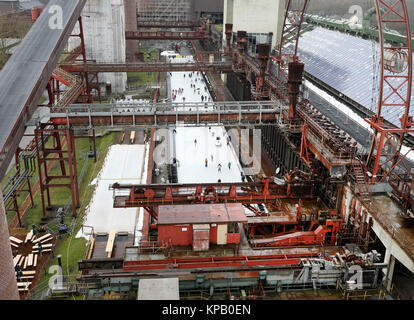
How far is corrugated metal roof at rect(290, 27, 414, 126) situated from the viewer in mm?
32750

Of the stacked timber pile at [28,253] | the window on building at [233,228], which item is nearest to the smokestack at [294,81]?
the window on building at [233,228]

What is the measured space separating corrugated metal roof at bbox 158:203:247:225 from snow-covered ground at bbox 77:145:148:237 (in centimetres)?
672

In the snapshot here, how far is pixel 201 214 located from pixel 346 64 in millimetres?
30458

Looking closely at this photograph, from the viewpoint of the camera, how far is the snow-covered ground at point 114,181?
26.6 metres

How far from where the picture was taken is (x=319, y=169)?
24.9m

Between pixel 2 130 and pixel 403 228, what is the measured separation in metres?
22.2

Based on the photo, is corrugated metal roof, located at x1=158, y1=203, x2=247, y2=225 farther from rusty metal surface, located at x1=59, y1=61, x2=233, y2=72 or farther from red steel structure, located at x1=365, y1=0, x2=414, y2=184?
rusty metal surface, located at x1=59, y1=61, x2=233, y2=72

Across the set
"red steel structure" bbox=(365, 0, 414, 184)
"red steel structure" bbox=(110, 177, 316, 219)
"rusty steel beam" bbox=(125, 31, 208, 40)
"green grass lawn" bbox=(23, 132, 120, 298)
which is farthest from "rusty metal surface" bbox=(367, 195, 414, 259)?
"rusty steel beam" bbox=(125, 31, 208, 40)

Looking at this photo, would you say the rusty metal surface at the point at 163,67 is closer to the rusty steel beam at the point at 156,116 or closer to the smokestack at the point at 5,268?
the rusty steel beam at the point at 156,116

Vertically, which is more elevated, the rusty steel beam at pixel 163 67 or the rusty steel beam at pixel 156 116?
the rusty steel beam at pixel 163 67

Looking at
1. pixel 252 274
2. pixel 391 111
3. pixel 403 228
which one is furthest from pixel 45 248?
pixel 391 111

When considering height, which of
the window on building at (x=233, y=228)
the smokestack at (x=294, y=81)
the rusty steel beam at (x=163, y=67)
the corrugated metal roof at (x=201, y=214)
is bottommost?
the window on building at (x=233, y=228)
